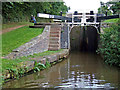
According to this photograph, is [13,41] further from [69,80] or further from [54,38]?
[69,80]

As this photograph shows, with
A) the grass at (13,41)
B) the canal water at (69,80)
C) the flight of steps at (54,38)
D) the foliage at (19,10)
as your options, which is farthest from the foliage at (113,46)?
the foliage at (19,10)

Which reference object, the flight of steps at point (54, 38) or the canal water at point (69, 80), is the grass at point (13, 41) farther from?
the canal water at point (69, 80)

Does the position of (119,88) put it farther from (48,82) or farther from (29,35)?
(29,35)

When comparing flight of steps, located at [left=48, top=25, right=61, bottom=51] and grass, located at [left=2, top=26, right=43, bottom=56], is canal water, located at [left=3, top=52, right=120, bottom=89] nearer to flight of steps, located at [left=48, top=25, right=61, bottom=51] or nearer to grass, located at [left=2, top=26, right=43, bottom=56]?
grass, located at [left=2, top=26, right=43, bottom=56]

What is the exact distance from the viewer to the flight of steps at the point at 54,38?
12570mm

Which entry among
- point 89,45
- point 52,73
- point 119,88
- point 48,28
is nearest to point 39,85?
point 52,73

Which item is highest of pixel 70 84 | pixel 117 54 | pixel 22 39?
pixel 22 39

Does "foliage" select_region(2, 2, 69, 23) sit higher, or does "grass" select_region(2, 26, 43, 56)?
"foliage" select_region(2, 2, 69, 23)

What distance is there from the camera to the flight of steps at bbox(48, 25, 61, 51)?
12.6 metres

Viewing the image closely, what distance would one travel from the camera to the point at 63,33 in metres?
14.4

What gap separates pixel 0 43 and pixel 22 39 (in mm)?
1498

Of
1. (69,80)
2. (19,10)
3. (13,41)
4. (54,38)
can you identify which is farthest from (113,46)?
(19,10)

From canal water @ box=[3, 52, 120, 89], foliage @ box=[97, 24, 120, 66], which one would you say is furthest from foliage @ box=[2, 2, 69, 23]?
canal water @ box=[3, 52, 120, 89]

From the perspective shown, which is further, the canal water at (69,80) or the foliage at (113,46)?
the foliage at (113,46)
